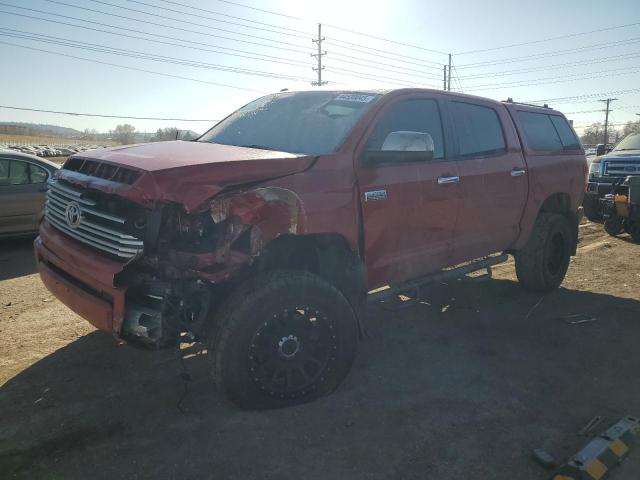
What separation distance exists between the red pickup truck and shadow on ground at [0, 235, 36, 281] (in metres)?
3.17

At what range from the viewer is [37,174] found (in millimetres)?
7508

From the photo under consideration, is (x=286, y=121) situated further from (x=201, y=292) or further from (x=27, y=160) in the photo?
(x=27, y=160)

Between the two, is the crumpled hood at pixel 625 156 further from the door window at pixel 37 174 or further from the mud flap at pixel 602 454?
the door window at pixel 37 174

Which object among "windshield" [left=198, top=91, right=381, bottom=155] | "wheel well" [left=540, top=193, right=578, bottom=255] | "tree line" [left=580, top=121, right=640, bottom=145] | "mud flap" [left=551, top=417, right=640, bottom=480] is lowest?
"mud flap" [left=551, top=417, right=640, bottom=480]

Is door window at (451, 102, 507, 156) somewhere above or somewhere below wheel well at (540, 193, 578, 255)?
above

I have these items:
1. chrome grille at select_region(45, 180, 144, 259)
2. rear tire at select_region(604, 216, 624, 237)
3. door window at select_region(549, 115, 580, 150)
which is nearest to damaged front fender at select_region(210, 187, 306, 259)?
chrome grille at select_region(45, 180, 144, 259)

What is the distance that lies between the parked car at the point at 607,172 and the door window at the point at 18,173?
10263 millimetres

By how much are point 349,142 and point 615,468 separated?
7.95 ft

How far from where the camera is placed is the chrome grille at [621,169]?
9824mm

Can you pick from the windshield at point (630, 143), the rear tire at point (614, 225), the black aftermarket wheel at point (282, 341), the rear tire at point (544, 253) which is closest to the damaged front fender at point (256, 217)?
the black aftermarket wheel at point (282, 341)

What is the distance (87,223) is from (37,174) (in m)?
5.42

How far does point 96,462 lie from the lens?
258cm

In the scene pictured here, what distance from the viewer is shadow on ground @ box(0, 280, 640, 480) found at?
2.59 meters

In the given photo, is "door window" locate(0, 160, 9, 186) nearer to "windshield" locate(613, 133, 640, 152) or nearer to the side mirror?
the side mirror
